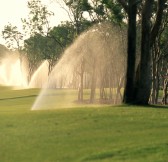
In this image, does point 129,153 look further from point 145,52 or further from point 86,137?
point 145,52

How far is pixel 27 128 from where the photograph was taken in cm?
1424

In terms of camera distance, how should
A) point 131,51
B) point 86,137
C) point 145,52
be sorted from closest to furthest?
point 86,137 → point 145,52 → point 131,51

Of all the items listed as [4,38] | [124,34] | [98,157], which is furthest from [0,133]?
[4,38]

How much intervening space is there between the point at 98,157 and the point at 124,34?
35.0m

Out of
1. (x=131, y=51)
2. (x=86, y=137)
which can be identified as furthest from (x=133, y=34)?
(x=86, y=137)

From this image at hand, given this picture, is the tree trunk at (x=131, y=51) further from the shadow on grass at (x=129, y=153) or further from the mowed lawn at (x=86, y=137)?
the shadow on grass at (x=129, y=153)

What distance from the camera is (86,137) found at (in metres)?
12.4

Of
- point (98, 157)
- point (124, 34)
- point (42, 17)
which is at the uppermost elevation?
point (42, 17)

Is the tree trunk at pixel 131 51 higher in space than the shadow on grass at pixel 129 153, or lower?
higher

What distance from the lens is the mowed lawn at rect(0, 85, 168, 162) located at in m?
10.3

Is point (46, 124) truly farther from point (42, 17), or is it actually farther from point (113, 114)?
point (42, 17)

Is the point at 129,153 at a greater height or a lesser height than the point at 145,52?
lesser

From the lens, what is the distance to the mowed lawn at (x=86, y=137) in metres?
10.3

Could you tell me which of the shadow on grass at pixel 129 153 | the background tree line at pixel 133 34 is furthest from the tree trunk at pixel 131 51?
the shadow on grass at pixel 129 153
